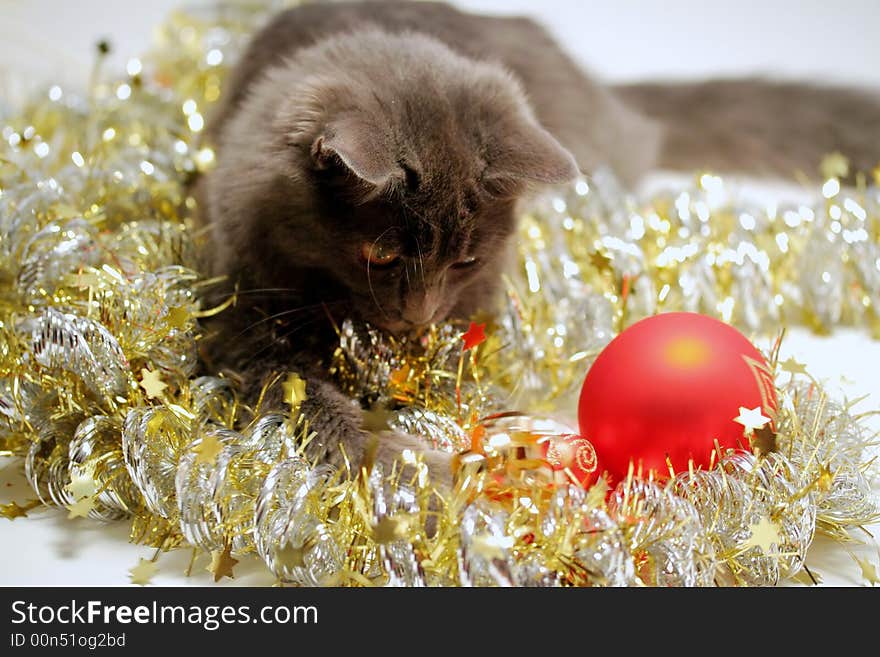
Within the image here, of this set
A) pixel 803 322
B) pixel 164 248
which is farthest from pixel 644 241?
pixel 164 248

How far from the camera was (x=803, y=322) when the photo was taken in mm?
1629

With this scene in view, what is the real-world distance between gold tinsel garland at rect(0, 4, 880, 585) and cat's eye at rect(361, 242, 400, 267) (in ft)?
0.41

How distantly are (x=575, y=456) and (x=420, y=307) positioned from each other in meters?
0.27

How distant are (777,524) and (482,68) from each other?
0.76m

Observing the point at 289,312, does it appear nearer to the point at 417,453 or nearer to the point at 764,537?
the point at 417,453

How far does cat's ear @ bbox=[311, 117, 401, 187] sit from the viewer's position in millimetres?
937

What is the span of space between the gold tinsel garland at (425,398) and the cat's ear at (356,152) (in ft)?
0.83

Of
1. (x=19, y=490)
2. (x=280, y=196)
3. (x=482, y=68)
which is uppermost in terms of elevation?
(x=482, y=68)

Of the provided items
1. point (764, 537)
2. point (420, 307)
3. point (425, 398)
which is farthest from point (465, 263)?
point (764, 537)

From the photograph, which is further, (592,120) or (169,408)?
(592,120)

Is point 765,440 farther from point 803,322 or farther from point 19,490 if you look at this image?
point 19,490

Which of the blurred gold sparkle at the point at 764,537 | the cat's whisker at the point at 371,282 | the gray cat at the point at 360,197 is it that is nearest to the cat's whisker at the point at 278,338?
the gray cat at the point at 360,197

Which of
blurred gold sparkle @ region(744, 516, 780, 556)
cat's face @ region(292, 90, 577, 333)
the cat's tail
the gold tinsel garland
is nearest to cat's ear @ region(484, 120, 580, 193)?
cat's face @ region(292, 90, 577, 333)
